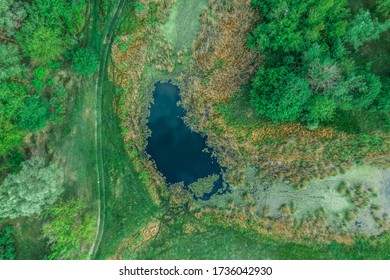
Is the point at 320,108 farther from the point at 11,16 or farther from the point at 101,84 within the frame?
the point at 11,16

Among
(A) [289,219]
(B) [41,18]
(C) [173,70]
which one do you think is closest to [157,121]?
(C) [173,70]

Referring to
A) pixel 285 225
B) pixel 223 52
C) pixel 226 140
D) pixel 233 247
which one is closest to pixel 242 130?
pixel 226 140

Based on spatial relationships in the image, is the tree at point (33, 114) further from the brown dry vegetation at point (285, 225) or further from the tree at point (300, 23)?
the tree at point (300, 23)

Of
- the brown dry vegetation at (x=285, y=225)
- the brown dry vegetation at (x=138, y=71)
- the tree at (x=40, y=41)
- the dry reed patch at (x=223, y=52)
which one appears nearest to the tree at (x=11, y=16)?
the tree at (x=40, y=41)

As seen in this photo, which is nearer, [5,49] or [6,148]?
[5,49]

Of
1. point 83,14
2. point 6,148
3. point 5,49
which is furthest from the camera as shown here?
point 83,14

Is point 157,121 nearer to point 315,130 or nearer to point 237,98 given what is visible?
point 237,98
